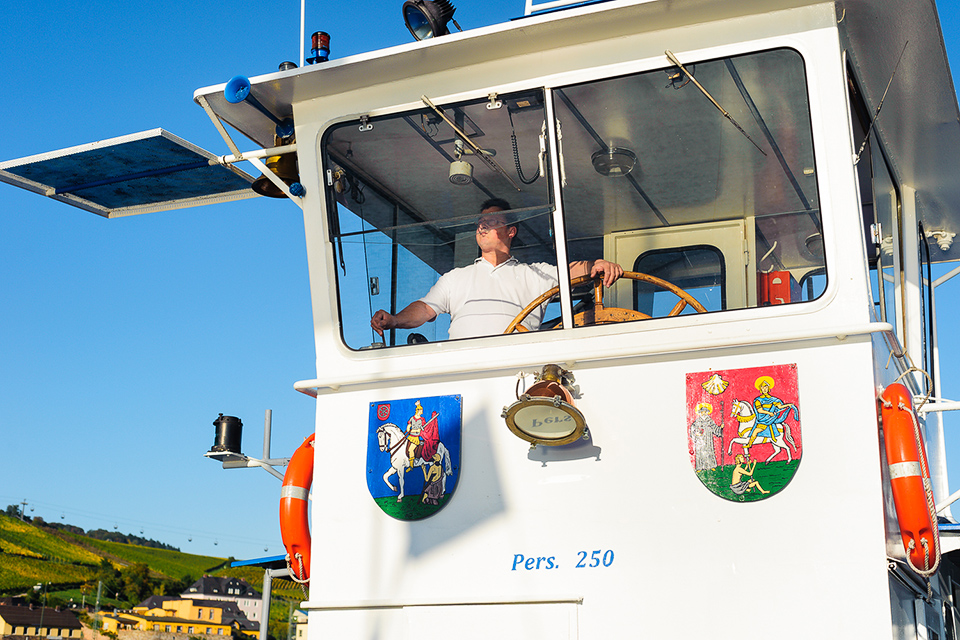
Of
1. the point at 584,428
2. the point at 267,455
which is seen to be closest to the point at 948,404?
the point at 584,428

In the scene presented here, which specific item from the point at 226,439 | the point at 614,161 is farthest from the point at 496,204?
the point at 226,439

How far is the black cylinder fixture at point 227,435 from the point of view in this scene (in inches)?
297

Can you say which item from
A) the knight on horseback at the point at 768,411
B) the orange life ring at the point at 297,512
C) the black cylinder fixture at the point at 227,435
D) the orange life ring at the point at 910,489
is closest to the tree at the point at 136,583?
the black cylinder fixture at the point at 227,435

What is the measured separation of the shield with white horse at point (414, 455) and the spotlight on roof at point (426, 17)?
6.59 ft

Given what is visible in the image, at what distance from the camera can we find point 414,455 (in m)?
5.28

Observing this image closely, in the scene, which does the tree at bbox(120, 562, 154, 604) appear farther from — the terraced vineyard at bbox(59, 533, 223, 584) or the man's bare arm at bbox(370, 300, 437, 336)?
the man's bare arm at bbox(370, 300, 437, 336)

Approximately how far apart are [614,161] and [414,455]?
200 cm

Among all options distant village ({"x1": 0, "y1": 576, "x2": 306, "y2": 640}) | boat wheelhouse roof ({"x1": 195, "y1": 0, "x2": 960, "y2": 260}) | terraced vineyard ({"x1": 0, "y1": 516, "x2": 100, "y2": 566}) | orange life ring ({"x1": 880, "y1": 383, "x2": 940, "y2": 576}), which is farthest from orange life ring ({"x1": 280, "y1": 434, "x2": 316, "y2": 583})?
terraced vineyard ({"x1": 0, "y1": 516, "x2": 100, "y2": 566})

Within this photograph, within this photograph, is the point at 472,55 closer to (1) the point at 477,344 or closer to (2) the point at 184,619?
(1) the point at 477,344

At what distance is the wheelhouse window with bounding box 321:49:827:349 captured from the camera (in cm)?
505

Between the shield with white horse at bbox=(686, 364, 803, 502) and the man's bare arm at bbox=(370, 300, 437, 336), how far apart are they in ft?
5.28

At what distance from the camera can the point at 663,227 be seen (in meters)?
6.04

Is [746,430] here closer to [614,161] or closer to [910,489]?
[910,489]

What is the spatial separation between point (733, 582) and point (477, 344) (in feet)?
5.88
